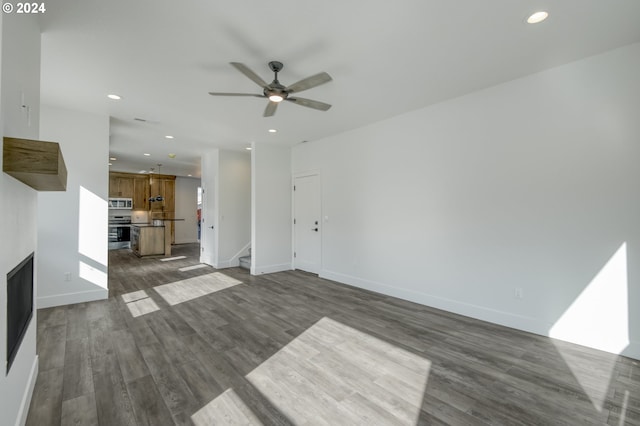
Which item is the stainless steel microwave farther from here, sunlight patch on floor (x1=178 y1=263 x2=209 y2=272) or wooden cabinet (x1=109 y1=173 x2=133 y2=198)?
sunlight patch on floor (x1=178 y1=263 x2=209 y2=272)

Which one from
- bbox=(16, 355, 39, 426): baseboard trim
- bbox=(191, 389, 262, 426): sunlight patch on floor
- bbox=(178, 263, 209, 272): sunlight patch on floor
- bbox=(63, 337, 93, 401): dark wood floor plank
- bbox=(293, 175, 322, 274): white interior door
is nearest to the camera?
bbox=(16, 355, 39, 426): baseboard trim

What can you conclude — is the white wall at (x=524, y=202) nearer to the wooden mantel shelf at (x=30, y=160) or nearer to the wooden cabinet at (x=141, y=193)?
the wooden mantel shelf at (x=30, y=160)

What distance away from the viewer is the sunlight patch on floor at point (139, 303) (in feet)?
12.7

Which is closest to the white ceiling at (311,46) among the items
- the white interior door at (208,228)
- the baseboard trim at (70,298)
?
the baseboard trim at (70,298)

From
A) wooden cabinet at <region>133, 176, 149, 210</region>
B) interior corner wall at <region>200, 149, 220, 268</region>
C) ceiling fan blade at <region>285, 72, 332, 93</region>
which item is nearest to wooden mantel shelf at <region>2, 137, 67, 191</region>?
ceiling fan blade at <region>285, 72, 332, 93</region>

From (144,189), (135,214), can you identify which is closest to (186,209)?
(144,189)

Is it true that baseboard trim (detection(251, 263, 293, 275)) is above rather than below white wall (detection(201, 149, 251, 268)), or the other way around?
below

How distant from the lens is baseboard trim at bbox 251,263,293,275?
19.9 ft

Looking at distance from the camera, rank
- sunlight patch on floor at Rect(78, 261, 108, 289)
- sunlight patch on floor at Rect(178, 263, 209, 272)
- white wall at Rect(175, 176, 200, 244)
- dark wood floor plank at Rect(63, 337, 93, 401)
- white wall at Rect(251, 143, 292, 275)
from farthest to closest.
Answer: white wall at Rect(175, 176, 200, 244), sunlight patch on floor at Rect(178, 263, 209, 272), white wall at Rect(251, 143, 292, 275), sunlight patch on floor at Rect(78, 261, 108, 289), dark wood floor plank at Rect(63, 337, 93, 401)

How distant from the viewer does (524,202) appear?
3254 millimetres

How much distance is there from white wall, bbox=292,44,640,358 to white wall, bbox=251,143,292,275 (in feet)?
7.96

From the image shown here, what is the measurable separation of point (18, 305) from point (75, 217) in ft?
9.86

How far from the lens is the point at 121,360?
103 inches

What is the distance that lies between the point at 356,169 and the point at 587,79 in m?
3.16
